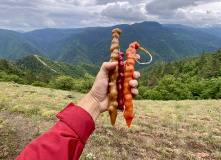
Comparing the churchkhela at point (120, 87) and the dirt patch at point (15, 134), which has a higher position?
the churchkhela at point (120, 87)

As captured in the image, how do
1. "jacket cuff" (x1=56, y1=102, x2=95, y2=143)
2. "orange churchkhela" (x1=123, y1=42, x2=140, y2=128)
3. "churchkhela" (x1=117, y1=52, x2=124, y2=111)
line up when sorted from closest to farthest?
"jacket cuff" (x1=56, y1=102, x2=95, y2=143), "orange churchkhela" (x1=123, y1=42, x2=140, y2=128), "churchkhela" (x1=117, y1=52, x2=124, y2=111)

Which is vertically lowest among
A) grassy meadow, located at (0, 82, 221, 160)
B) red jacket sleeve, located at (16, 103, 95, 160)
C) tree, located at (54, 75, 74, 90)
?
tree, located at (54, 75, 74, 90)

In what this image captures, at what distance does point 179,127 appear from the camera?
7715 millimetres

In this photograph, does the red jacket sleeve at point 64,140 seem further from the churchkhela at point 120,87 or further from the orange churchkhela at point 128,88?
the orange churchkhela at point 128,88

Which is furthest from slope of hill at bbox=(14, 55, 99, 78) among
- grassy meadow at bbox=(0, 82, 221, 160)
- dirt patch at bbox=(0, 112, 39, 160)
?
grassy meadow at bbox=(0, 82, 221, 160)

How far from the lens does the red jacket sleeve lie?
187 cm

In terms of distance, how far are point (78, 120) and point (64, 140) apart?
1.38 ft

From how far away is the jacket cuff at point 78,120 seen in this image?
7.40 feet

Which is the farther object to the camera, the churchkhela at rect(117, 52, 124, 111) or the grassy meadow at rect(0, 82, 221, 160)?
the grassy meadow at rect(0, 82, 221, 160)

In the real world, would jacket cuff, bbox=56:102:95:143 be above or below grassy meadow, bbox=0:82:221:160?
above

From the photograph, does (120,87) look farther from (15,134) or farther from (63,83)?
(63,83)

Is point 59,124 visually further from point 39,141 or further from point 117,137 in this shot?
point 117,137

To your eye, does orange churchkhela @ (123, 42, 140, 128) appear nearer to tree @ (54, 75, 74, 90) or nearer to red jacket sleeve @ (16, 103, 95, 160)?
red jacket sleeve @ (16, 103, 95, 160)

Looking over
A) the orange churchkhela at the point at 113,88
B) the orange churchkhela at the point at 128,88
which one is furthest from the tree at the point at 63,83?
the orange churchkhela at the point at 128,88
